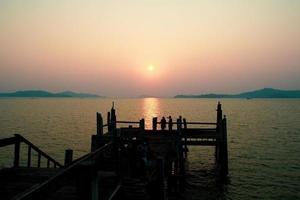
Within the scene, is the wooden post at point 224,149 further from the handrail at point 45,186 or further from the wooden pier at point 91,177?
the handrail at point 45,186

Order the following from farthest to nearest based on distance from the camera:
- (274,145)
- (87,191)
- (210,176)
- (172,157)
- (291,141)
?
(291,141), (274,145), (210,176), (172,157), (87,191)

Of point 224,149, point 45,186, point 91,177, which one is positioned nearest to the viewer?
point 45,186

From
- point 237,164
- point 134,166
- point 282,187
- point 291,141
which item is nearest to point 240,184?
point 282,187

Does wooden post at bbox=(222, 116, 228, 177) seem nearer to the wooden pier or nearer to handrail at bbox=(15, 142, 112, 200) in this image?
the wooden pier

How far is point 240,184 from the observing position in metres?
23.2

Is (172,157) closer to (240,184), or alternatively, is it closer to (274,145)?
(240,184)

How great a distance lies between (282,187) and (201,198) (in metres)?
6.79

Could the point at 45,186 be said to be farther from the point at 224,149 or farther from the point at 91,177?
the point at 224,149

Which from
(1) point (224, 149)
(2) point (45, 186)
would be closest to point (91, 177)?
(2) point (45, 186)

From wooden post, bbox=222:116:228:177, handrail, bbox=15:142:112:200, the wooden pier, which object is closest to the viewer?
handrail, bbox=15:142:112:200

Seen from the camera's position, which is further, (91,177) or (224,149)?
(224,149)

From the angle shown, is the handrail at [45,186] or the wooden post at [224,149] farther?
the wooden post at [224,149]

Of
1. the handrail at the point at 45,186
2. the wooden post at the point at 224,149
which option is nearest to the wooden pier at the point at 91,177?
the handrail at the point at 45,186

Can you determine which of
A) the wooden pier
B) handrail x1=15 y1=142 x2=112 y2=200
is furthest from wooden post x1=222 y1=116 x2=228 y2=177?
handrail x1=15 y1=142 x2=112 y2=200
